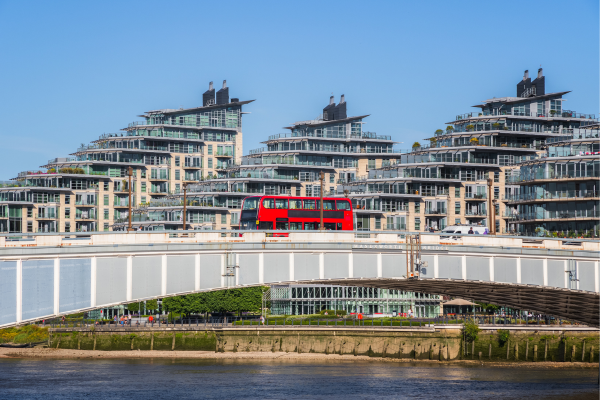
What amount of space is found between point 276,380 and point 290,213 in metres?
17.6

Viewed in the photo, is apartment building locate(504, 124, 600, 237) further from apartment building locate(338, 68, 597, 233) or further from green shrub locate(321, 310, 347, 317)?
green shrub locate(321, 310, 347, 317)

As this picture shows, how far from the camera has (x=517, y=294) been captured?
62625mm

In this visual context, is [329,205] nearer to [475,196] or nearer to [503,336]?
[503,336]

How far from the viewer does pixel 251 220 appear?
3403 inches

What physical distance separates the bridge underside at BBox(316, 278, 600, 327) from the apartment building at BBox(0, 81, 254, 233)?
7742cm

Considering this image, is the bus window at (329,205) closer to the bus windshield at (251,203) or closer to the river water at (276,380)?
the bus windshield at (251,203)

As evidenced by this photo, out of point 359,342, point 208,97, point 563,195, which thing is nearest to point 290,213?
point 359,342

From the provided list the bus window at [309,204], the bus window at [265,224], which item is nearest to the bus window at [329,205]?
the bus window at [309,204]

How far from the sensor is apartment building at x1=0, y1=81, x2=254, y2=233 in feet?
456

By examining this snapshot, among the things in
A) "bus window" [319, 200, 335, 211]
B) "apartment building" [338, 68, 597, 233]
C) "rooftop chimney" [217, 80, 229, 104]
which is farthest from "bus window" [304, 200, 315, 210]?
"rooftop chimney" [217, 80, 229, 104]

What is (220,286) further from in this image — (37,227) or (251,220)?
(37,227)

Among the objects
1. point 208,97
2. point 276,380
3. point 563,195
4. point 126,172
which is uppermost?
point 208,97

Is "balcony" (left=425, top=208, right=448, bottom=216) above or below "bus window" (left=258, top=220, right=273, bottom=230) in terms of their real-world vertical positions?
above

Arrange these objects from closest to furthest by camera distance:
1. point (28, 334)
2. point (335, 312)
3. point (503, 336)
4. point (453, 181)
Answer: point (503, 336)
point (28, 334)
point (335, 312)
point (453, 181)
